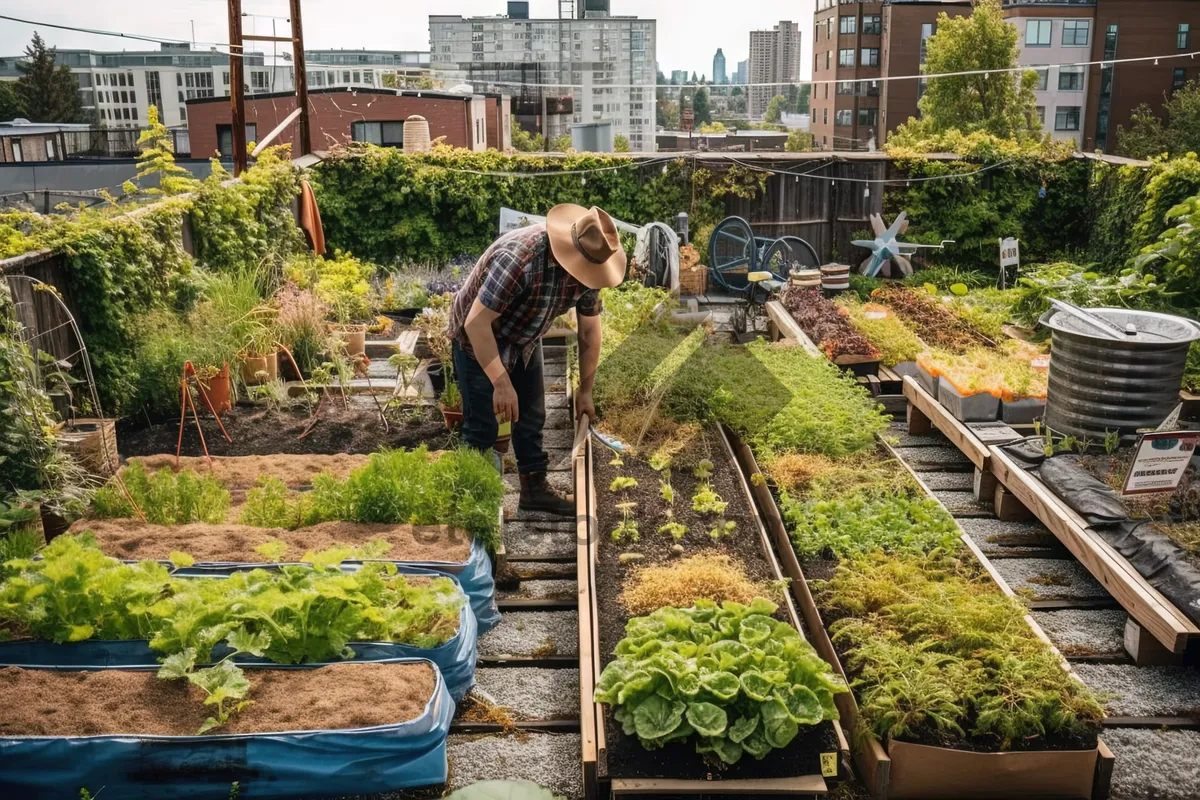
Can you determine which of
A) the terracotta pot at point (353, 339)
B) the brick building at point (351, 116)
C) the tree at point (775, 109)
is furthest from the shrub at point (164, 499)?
the tree at point (775, 109)

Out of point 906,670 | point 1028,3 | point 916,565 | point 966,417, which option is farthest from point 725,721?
point 1028,3

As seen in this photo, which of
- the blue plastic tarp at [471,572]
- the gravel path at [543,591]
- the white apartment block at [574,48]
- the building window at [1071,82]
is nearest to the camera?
the blue plastic tarp at [471,572]

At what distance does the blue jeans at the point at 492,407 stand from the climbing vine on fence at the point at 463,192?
810cm

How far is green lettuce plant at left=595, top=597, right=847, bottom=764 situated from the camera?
3.26 m

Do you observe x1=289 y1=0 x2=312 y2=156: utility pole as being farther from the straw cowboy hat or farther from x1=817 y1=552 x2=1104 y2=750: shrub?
x1=817 y1=552 x2=1104 y2=750: shrub

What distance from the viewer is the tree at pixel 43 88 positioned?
50.2 metres

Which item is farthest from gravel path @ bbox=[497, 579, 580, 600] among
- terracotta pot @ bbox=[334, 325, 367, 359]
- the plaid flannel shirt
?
terracotta pot @ bbox=[334, 325, 367, 359]

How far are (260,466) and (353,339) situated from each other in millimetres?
3056

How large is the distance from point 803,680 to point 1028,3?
59096 mm

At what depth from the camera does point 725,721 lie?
324cm

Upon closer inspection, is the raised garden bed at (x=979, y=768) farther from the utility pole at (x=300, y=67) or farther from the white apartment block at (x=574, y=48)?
the white apartment block at (x=574, y=48)

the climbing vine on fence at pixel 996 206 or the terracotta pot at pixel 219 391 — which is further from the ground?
the climbing vine on fence at pixel 996 206

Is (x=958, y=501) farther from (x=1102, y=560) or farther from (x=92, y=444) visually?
(x=92, y=444)

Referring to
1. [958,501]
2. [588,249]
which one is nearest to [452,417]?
[588,249]
